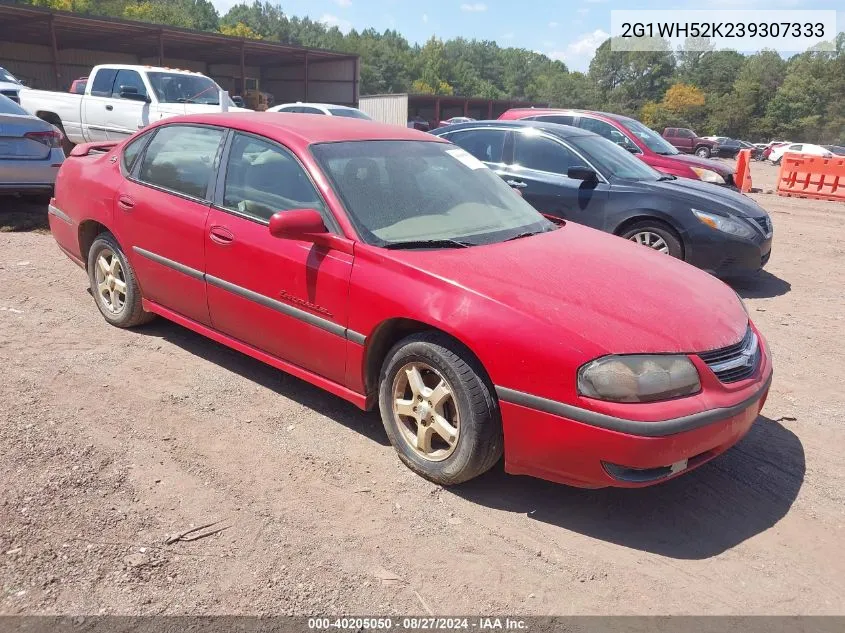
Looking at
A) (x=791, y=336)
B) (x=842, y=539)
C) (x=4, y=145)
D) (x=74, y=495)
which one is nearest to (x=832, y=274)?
(x=791, y=336)

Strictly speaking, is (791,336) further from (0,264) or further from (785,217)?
(785,217)

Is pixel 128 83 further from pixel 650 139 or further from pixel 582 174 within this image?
pixel 650 139

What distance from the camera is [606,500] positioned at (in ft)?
10.6

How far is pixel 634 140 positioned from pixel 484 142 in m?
3.55

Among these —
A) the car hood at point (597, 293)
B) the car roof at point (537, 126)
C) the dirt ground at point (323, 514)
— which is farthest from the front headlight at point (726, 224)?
the car hood at point (597, 293)

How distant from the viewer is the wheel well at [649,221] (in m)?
6.92

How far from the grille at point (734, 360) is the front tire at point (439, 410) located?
3.16 feet

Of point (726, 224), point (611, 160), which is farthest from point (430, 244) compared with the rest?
point (611, 160)

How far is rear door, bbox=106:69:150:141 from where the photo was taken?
1133 centimetres

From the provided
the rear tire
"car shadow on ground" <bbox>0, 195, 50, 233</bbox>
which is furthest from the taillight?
the rear tire

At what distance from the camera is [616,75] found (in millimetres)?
107875

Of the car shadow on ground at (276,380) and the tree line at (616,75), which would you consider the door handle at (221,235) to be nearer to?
the car shadow on ground at (276,380)

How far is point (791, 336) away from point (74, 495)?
5.44 metres

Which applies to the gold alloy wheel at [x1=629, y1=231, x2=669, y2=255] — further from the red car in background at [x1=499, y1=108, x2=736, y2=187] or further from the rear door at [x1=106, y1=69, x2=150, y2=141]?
the rear door at [x1=106, y1=69, x2=150, y2=141]
